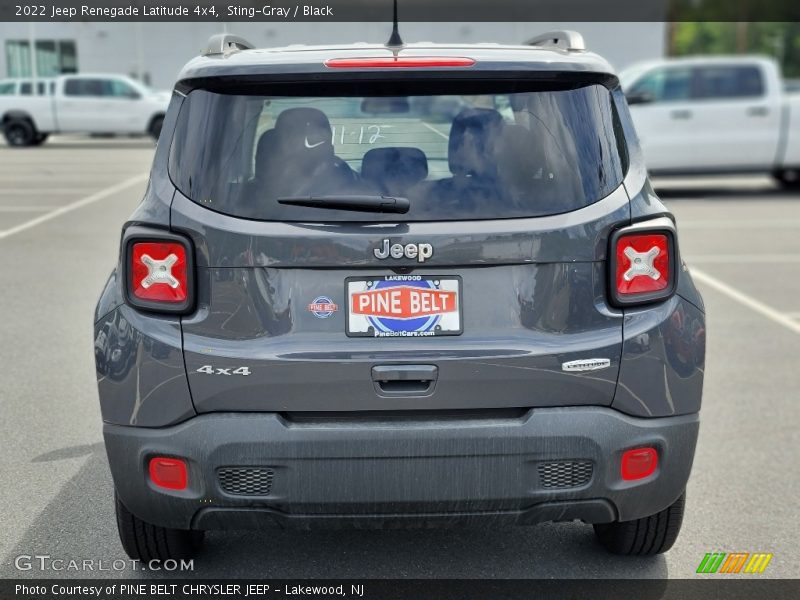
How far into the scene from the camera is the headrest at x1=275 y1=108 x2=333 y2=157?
11.0 ft

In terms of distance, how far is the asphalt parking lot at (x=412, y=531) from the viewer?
394 cm

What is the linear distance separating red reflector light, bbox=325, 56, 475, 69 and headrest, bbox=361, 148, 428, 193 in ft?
0.79

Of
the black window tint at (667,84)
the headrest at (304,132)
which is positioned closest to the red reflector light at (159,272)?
the headrest at (304,132)

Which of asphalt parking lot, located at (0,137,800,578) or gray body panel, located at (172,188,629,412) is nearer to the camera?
gray body panel, located at (172,188,629,412)

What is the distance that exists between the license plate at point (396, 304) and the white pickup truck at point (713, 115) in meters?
15.1

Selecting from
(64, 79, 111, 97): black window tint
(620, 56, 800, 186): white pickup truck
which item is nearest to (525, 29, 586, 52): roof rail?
(620, 56, 800, 186): white pickup truck

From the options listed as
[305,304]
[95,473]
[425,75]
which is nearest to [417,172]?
[425,75]

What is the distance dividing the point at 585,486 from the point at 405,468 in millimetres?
527

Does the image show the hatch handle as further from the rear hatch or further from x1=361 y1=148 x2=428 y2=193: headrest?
x1=361 y1=148 x2=428 y2=193: headrest

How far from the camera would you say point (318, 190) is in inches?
130

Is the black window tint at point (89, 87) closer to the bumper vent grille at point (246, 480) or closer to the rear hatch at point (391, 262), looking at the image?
the rear hatch at point (391, 262)

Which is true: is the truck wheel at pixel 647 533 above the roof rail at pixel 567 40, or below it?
below

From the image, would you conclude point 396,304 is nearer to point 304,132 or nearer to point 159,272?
point 304,132

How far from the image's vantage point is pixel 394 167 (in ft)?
10.9
